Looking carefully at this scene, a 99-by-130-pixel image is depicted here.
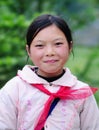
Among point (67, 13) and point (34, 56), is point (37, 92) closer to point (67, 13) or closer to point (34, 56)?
point (34, 56)

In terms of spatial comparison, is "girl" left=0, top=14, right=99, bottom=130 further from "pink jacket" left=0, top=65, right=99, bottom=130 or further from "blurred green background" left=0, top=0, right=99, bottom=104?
"blurred green background" left=0, top=0, right=99, bottom=104

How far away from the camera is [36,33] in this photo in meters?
3.14

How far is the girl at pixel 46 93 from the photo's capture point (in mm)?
3111

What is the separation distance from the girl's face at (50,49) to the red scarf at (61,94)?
4.7 inches

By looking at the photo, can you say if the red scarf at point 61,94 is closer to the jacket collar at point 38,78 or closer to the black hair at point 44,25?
the jacket collar at point 38,78

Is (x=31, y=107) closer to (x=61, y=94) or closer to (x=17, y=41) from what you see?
(x=61, y=94)

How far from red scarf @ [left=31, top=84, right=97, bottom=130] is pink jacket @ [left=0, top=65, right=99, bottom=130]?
0.02 m

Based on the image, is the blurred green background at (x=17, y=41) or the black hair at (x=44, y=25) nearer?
the black hair at (x=44, y=25)

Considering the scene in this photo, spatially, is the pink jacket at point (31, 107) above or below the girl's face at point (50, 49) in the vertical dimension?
below

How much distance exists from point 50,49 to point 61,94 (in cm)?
28

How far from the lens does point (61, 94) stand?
3.14m

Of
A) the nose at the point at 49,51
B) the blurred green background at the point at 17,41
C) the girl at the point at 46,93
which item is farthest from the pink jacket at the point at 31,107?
the blurred green background at the point at 17,41

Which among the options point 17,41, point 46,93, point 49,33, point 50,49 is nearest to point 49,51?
point 50,49

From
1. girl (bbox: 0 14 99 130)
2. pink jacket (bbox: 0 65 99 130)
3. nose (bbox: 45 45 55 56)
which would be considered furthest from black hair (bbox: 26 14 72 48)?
pink jacket (bbox: 0 65 99 130)
